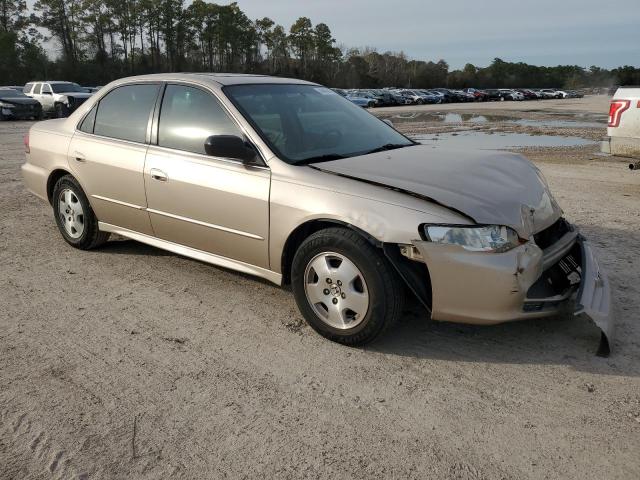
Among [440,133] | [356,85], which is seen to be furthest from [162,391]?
[356,85]

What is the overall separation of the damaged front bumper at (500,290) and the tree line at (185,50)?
6095 centimetres

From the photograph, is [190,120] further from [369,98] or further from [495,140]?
[369,98]

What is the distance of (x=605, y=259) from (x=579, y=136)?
52.1 ft

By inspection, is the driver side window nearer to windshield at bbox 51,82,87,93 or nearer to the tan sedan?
the tan sedan

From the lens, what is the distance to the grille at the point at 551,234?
11.6 ft

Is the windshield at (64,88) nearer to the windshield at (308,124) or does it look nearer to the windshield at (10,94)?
the windshield at (10,94)

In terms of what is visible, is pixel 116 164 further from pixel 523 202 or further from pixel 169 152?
pixel 523 202

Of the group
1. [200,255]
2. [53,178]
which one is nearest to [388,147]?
[200,255]

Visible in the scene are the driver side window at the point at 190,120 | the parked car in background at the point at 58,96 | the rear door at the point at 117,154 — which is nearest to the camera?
the driver side window at the point at 190,120

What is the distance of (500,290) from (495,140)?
612 inches

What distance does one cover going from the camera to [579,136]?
19062 mm

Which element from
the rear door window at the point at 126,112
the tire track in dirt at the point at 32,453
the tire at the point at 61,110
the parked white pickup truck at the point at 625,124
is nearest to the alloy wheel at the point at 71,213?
the rear door window at the point at 126,112

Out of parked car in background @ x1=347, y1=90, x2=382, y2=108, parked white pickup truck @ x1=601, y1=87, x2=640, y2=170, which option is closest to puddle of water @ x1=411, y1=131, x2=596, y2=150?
parked white pickup truck @ x1=601, y1=87, x2=640, y2=170

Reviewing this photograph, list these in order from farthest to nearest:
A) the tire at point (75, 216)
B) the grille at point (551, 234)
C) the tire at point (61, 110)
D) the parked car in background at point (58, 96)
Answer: the tire at point (61, 110) → the parked car in background at point (58, 96) → the tire at point (75, 216) → the grille at point (551, 234)
